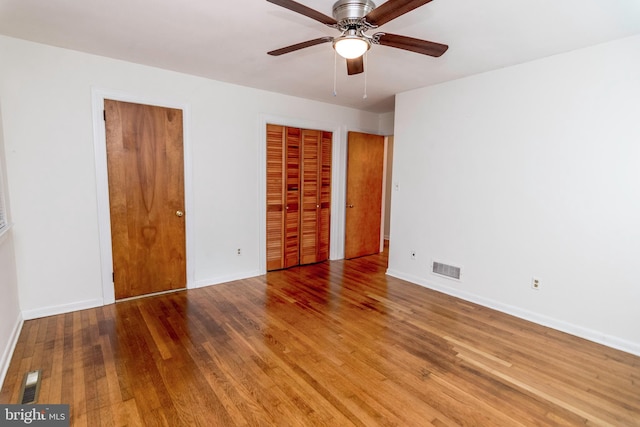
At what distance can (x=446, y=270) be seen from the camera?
3.76 meters

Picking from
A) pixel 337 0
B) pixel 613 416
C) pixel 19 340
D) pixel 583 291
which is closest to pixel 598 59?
pixel 583 291

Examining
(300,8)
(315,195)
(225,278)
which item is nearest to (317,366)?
(225,278)

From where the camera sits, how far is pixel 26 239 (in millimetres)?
2836

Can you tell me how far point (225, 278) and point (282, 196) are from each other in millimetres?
1340

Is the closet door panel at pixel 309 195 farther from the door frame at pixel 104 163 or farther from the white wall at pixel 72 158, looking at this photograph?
the door frame at pixel 104 163

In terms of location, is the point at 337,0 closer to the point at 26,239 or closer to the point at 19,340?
the point at 26,239

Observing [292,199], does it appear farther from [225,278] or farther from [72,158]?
[72,158]

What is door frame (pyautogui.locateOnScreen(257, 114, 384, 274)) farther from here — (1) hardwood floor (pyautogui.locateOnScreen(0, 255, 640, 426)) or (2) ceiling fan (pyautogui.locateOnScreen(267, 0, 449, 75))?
(2) ceiling fan (pyautogui.locateOnScreen(267, 0, 449, 75))

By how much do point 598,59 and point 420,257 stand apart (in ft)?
8.31

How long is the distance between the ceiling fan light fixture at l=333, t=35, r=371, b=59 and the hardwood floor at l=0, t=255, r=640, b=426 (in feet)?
6.92

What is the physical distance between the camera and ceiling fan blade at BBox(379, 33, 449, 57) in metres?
1.95

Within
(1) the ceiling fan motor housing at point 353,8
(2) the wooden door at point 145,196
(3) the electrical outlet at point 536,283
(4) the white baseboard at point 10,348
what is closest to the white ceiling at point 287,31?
(1) the ceiling fan motor housing at point 353,8

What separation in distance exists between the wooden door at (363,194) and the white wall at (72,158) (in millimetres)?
1929

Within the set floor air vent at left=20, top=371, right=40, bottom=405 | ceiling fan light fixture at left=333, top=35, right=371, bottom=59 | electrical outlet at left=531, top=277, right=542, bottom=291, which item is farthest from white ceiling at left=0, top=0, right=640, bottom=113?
floor air vent at left=20, top=371, right=40, bottom=405
